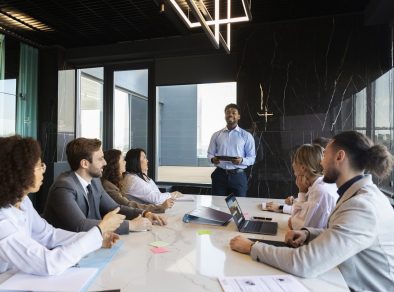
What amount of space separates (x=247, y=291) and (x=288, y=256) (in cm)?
25

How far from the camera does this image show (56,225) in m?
1.70

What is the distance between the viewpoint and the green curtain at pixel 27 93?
14.0ft

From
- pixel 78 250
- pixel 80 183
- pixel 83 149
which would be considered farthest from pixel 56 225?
pixel 78 250

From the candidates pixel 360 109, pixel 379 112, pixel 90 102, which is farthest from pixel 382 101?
pixel 90 102

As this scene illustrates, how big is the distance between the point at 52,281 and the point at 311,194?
1.32 metres

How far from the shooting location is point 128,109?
491 centimetres

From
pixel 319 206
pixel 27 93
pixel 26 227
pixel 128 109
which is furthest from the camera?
pixel 128 109

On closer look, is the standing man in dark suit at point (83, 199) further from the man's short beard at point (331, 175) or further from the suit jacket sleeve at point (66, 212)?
the man's short beard at point (331, 175)

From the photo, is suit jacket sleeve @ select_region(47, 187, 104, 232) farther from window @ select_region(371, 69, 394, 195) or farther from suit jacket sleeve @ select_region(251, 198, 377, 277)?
window @ select_region(371, 69, 394, 195)

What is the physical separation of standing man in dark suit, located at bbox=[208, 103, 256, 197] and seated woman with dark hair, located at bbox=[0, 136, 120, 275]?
2.15 m

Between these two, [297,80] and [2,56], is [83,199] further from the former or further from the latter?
[2,56]

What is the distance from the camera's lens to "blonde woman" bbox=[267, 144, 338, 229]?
1617mm

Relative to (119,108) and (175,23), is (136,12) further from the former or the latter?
(119,108)

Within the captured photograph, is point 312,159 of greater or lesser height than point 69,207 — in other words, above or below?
above
